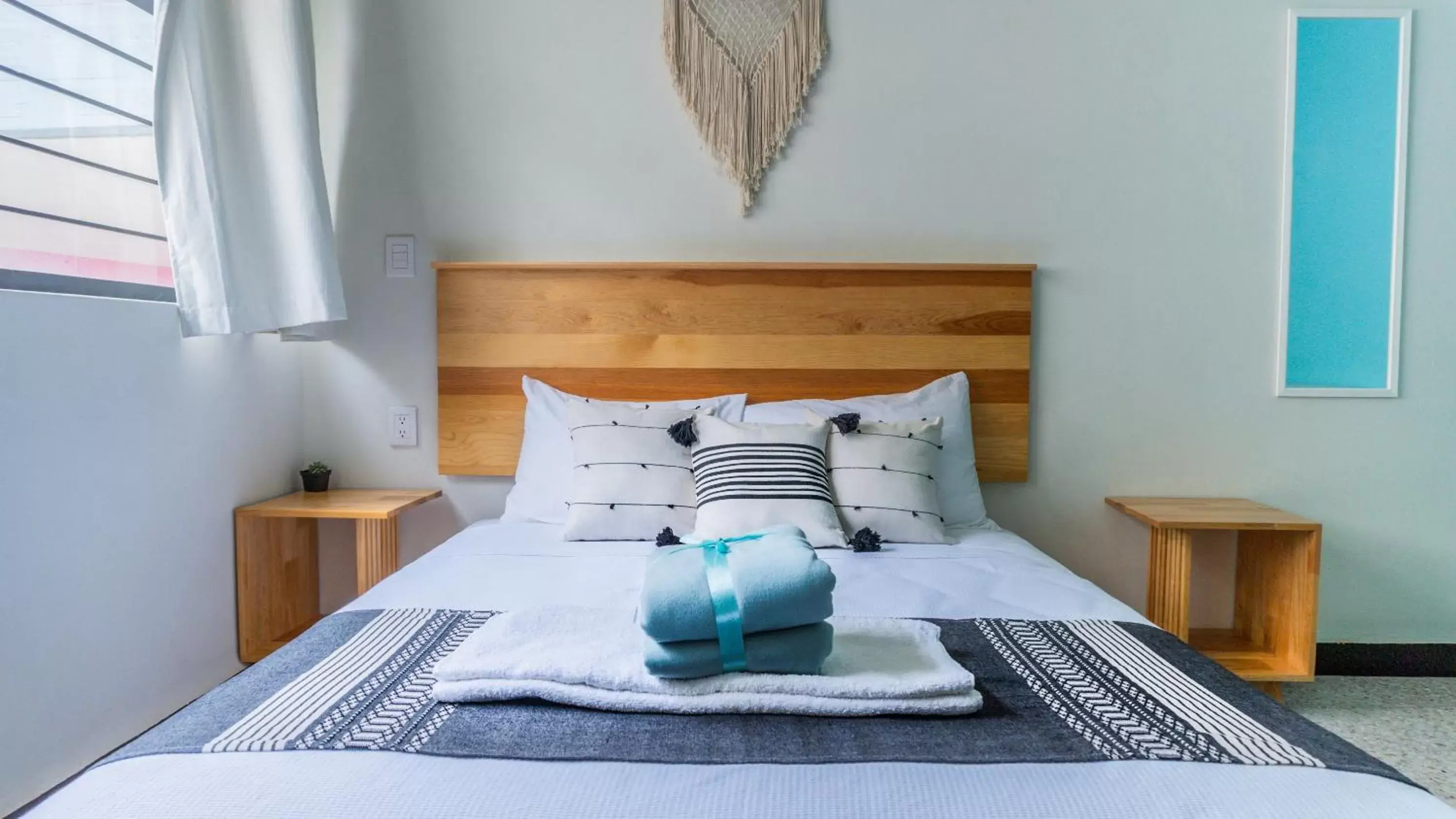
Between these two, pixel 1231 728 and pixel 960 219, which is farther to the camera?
pixel 960 219

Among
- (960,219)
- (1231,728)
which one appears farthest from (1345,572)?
(1231,728)

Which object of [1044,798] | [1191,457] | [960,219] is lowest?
[1044,798]

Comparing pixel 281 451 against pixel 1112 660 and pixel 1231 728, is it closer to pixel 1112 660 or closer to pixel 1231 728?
pixel 1112 660

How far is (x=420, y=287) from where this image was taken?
2.54 m

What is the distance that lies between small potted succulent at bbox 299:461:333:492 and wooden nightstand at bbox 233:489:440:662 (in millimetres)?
17

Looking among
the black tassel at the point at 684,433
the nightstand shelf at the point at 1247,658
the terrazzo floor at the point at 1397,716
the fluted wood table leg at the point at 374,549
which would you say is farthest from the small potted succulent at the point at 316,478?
the terrazzo floor at the point at 1397,716

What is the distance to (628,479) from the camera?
209 cm

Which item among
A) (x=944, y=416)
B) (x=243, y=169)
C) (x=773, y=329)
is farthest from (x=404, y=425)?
(x=944, y=416)

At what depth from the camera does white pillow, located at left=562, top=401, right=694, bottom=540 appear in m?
2.06

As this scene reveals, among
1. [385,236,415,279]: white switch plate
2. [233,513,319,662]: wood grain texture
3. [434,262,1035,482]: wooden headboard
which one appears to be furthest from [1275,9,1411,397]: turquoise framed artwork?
[233,513,319,662]: wood grain texture

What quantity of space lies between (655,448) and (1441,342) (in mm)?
2230

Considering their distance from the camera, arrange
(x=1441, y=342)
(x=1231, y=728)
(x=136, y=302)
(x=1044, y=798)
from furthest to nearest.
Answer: (x=1441, y=342) → (x=136, y=302) → (x=1231, y=728) → (x=1044, y=798)

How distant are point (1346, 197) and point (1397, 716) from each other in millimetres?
1396

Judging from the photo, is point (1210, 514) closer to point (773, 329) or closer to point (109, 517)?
point (773, 329)
